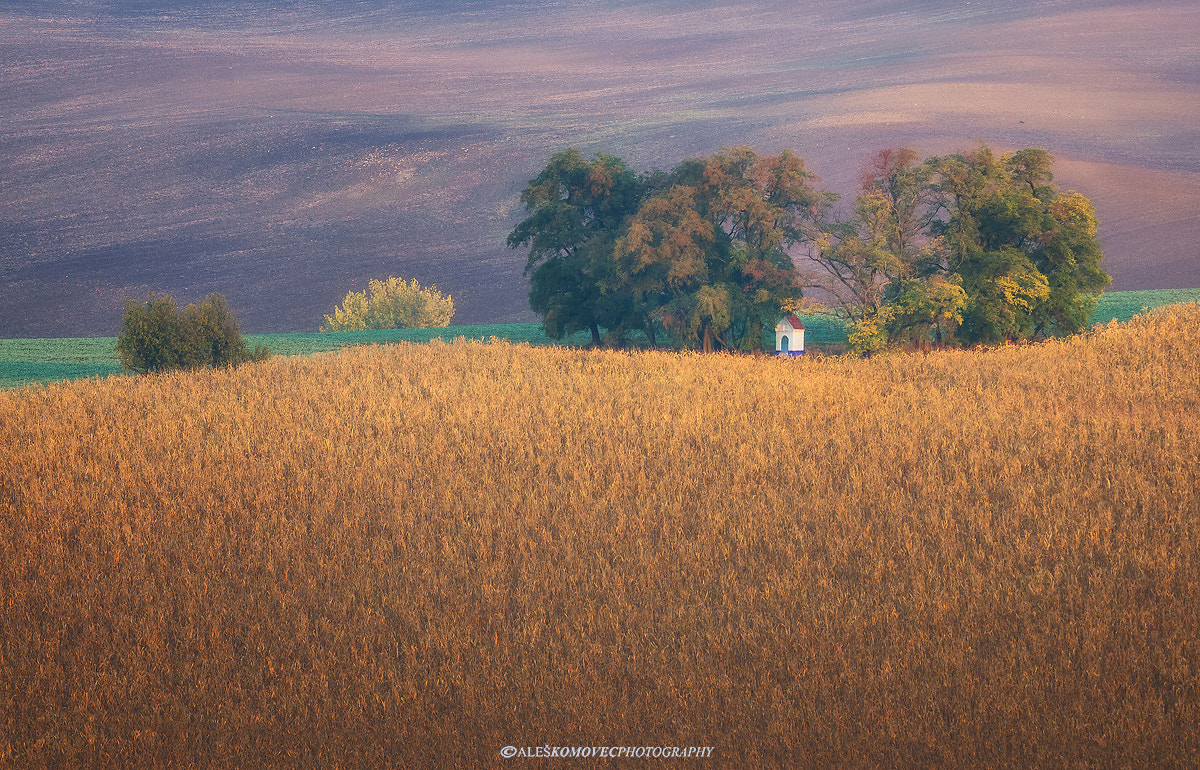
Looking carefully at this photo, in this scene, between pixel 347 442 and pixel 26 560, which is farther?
pixel 347 442

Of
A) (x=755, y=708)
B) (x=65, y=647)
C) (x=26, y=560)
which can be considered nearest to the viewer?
(x=755, y=708)

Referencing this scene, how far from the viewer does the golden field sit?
6.55 meters

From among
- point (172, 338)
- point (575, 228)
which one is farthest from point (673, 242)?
point (172, 338)

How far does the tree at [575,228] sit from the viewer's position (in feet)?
169

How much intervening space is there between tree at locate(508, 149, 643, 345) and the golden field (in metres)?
31.9

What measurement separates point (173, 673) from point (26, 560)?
4.48 meters

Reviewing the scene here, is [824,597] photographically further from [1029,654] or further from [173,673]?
[173,673]

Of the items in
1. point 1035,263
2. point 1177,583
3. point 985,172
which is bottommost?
point 1177,583

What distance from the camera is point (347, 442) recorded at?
1823 centimetres

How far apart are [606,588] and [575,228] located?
45192mm

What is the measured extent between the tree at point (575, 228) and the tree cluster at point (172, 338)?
63.9 ft

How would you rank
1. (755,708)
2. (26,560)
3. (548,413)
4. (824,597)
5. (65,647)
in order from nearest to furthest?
(755,708) → (65,647) → (824,597) → (26,560) → (548,413)

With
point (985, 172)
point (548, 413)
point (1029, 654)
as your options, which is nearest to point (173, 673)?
point (1029, 654)

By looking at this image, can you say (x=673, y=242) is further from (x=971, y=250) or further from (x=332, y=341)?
(x=332, y=341)
